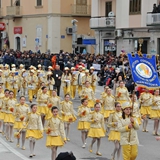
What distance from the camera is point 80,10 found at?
5191 cm

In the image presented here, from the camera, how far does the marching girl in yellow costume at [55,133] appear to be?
1397 cm

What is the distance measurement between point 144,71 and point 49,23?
3859cm

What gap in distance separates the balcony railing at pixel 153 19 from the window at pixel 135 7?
5.98 feet

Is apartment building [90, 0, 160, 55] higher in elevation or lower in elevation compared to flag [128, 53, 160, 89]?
higher

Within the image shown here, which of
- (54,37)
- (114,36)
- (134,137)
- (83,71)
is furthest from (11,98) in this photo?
(54,37)

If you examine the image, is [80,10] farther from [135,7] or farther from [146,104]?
[146,104]

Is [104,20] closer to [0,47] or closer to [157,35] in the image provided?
[157,35]

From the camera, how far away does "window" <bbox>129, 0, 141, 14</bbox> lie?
39922mm

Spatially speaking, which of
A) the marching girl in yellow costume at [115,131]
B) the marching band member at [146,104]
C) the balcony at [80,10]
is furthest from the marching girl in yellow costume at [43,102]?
the balcony at [80,10]

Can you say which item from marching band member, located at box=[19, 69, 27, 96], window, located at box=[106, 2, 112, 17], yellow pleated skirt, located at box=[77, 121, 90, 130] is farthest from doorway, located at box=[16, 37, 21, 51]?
yellow pleated skirt, located at box=[77, 121, 90, 130]

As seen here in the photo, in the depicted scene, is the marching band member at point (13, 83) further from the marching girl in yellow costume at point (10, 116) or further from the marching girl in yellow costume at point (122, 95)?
the marching girl in yellow costume at point (10, 116)

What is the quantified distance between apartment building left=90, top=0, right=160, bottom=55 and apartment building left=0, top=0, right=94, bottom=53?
5.23 meters

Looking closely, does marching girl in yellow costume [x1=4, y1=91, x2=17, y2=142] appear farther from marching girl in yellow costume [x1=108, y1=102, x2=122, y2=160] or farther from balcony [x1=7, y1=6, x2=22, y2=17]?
balcony [x1=7, y1=6, x2=22, y2=17]

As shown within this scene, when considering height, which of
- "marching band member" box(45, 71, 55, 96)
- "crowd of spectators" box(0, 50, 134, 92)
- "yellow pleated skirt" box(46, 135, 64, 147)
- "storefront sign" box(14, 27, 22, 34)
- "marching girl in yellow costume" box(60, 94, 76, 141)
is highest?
"storefront sign" box(14, 27, 22, 34)
